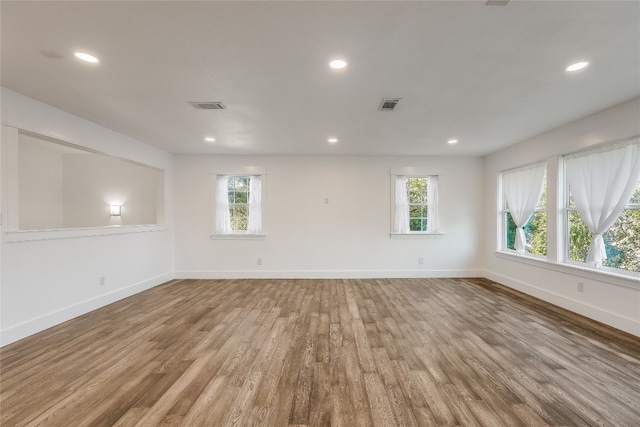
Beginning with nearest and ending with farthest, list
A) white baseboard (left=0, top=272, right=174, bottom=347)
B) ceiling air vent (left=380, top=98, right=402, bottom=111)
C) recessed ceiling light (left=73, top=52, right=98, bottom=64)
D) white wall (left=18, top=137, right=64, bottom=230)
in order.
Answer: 1. recessed ceiling light (left=73, top=52, right=98, bottom=64)
2. white baseboard (left=0, top=272, right=174, bottom=347)
3. ceiling air vent (left=380, top=98, right=402, bottom=111)
4. white wall (left=18, top=137, right=64, bottom=230)

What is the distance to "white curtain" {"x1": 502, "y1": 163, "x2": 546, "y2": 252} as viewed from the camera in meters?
4.50

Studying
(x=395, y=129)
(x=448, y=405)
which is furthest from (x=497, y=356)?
(x=395, y=129)

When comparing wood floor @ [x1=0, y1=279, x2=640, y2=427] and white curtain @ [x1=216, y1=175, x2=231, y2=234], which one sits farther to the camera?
white curtain @ [x1=216, y1=175, x2=231, y2=234]

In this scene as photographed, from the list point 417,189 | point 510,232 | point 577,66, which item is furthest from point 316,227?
point 577,66

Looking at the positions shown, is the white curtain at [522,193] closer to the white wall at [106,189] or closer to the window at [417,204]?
the window at [417,204]

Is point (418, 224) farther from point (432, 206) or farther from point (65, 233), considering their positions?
point (65, 233)

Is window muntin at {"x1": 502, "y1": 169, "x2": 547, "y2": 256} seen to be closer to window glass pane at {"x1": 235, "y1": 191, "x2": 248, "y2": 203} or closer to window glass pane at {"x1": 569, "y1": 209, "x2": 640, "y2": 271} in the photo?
window glass pane at {"x1": 569, "y1": 209, "x2": 640, "y2": 271}

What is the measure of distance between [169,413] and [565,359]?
323cm

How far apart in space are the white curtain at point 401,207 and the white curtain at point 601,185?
2.62 m

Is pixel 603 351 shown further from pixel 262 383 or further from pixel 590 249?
pixel 262 383

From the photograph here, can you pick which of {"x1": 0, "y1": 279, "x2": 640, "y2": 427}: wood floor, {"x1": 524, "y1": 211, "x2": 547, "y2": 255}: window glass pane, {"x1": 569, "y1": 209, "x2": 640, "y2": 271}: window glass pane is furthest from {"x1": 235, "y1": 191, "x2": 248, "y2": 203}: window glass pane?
{"x1": 569, "y1": 209, "x2": 640, "y2": 271}: window glass pane

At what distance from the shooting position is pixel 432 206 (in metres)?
5.89

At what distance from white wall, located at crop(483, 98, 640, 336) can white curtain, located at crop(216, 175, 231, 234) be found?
5.50 metres

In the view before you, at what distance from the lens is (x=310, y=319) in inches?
133
